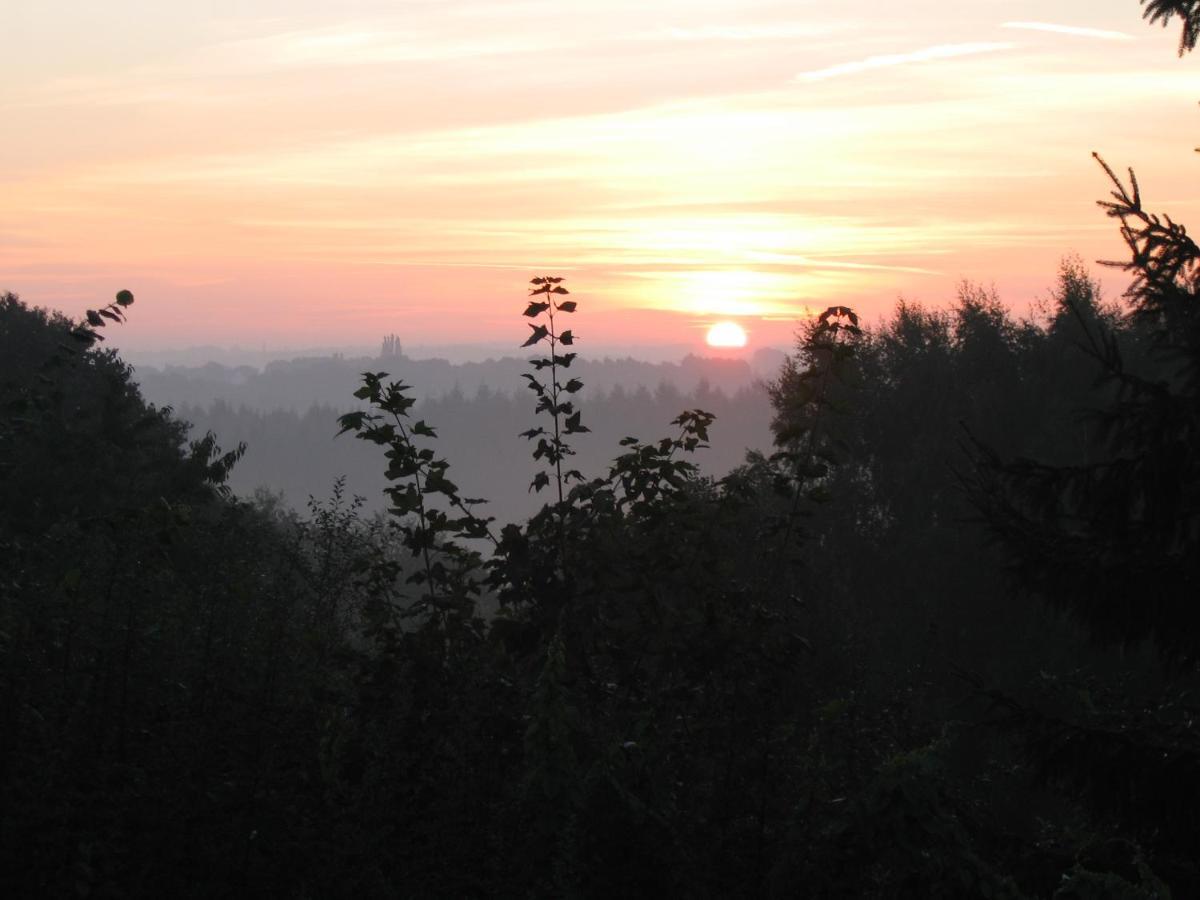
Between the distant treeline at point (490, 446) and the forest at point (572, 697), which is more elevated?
the distant treeline at point (490, 446)

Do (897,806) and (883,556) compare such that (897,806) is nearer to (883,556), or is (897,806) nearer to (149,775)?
(149,775)

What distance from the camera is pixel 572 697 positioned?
520 centimetres

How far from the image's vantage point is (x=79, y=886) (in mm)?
4184

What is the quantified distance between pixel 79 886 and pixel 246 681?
5.52 feet

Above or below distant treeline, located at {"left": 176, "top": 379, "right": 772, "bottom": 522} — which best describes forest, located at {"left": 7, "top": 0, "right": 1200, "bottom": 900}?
below

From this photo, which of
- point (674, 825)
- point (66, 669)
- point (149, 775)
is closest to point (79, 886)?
point (149, 775)

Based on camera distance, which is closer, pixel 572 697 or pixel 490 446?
pixel 572 697

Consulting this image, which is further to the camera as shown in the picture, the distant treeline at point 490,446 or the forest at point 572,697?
the distant treeline at point 490,446

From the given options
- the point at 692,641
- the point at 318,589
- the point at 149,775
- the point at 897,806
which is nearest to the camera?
the point at 897,806

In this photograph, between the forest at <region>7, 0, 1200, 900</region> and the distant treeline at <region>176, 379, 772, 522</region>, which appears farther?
the distant treeline at <region>176, 379, 772, 522</region>

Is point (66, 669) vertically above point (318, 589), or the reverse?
point (318, 589)

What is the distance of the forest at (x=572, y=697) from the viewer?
4.37 meters

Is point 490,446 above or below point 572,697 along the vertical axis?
above

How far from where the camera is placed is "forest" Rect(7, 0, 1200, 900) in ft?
14.3
